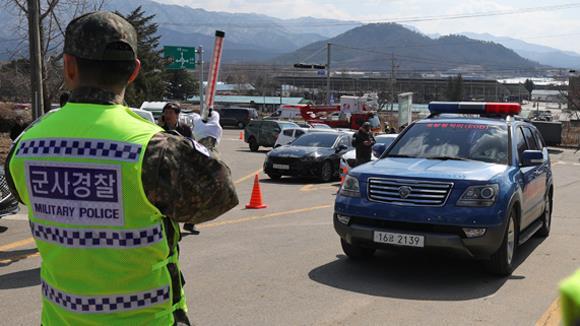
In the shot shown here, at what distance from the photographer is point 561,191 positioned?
17.1 metres

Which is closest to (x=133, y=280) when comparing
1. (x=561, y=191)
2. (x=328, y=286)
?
(x=328, y=286)

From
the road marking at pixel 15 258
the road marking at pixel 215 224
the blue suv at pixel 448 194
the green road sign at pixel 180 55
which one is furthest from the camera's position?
the green road sign at pixel 180 55

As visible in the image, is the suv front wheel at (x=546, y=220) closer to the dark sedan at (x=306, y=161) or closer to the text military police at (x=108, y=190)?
the text military police at (x=108, y=190)

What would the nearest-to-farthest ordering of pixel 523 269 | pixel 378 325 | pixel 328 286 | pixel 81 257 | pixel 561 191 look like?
1. pixel 81 257
2. pixel 378 325
3. pixel 328 286
4. pixel 523 269
5. pixel 561 191

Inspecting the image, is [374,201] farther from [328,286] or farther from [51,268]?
[51,268]

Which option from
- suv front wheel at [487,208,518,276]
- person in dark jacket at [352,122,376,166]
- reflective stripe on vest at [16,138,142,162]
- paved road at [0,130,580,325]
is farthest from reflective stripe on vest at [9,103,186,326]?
person in dark jacket at [352,122,376,166]

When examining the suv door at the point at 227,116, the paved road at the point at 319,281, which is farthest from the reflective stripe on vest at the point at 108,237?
the suv door at the point at 227,116

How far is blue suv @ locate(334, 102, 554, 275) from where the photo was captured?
648 centimetres

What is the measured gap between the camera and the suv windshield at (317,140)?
1891cm

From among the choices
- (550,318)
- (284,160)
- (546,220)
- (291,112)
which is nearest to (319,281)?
(550,318)

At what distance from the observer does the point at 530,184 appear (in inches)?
311

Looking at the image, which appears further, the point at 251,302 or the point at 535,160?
the point at 535,160

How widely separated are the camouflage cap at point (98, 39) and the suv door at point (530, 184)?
6200 millimetres

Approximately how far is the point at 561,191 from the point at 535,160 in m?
10.4
